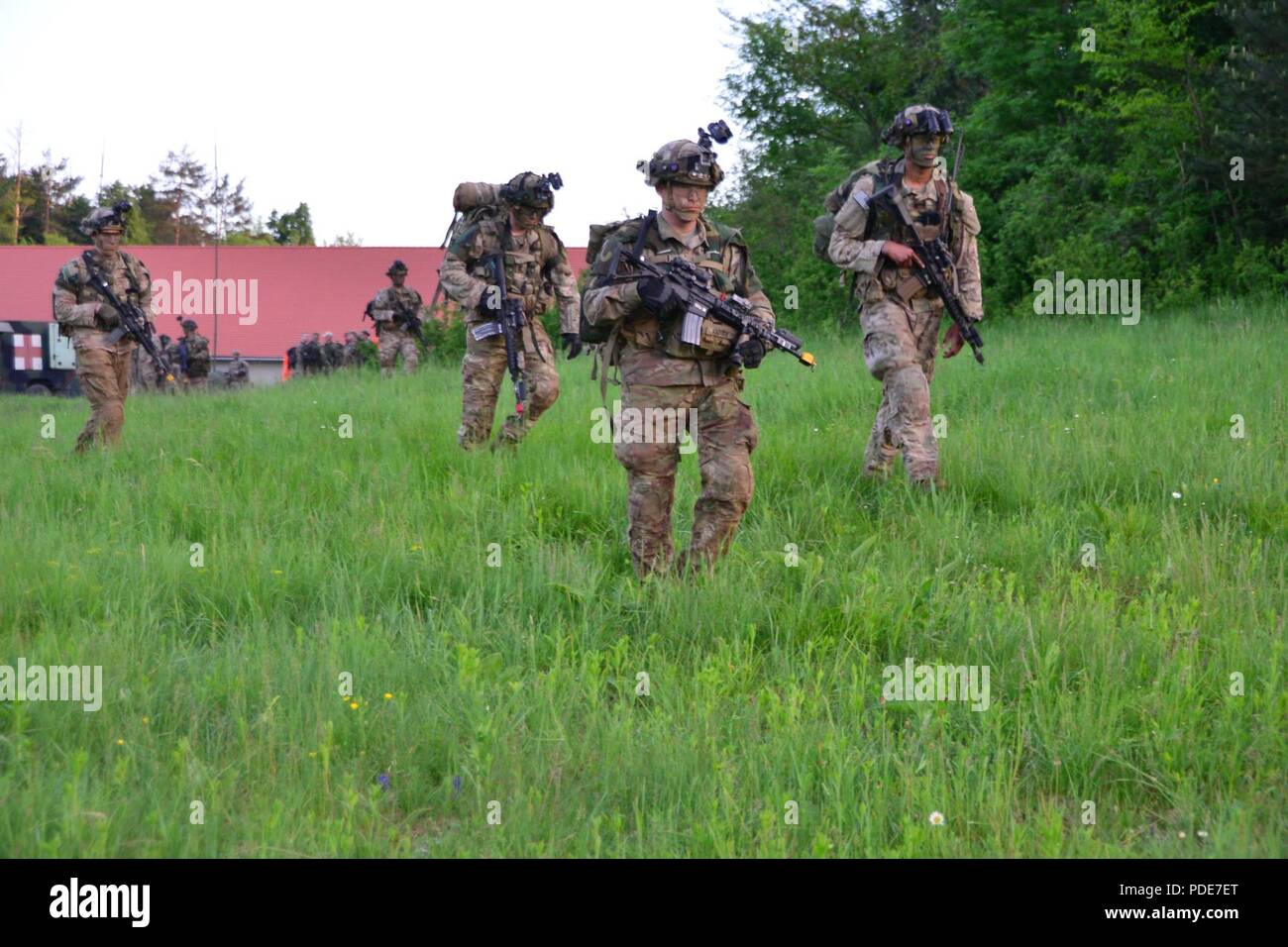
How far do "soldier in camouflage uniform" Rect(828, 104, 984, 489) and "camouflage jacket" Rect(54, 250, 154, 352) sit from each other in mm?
6410

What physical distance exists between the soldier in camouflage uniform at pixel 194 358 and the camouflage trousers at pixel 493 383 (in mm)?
14414

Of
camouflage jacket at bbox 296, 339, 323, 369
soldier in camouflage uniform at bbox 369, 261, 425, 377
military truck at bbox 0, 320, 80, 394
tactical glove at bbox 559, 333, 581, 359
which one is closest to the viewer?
tactical glove at bbox 559, 333, 581, 359

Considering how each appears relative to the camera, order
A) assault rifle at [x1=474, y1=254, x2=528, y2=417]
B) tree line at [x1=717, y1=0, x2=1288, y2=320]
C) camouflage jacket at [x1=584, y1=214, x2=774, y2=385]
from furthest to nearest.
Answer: tree line at [x1=717, y1=0, x2=1288, y2=320] → assault rifle at [x1=474, y1=254, x2=528, y2=417] → camouflage jacket at [x1=584, y1=214, x2=774, y2=385]

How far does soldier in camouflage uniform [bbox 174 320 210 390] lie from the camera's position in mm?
22469

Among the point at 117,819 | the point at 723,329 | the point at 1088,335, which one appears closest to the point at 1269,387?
the point at 1088,335

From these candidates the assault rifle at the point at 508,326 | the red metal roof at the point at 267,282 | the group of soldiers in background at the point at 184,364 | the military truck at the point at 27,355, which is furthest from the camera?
the red metal roof at the point at 267,282

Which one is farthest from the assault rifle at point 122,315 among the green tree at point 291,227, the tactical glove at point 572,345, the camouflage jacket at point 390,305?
the green tree at point 291,227

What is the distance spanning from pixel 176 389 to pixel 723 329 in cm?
1257

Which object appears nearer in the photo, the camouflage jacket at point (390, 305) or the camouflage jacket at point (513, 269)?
the camouflage jacket at point (513, 269)

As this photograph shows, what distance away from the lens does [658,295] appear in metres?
5.73

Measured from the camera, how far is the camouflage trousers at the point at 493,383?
9.40m

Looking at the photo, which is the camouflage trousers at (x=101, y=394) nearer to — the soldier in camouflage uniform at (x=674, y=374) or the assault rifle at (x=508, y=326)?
the assault rifle at (x=508, y=326)

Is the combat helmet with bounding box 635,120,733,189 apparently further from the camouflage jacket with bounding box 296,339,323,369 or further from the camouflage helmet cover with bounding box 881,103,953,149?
the camouflage jacket with bounding box 296,339,323,369

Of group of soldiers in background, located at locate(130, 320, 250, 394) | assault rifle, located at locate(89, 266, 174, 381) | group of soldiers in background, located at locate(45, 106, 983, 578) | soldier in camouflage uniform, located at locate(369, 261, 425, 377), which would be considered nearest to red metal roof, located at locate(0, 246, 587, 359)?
group of soldiers in background, located at locate(130, 320, 250, 394)
